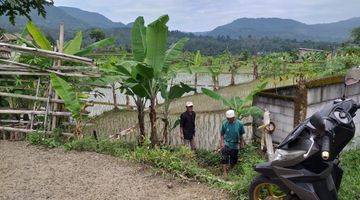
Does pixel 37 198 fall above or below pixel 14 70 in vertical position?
below

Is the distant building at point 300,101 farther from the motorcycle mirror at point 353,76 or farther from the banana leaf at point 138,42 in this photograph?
the motorcycle mirror at point 353,76

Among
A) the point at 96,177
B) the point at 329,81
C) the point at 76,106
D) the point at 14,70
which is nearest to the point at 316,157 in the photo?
the point at 96,177

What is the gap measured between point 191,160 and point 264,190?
2.66 meters

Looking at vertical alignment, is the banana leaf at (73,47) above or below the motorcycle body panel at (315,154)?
above

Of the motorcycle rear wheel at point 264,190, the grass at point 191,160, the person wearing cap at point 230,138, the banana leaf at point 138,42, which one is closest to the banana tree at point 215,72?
the banana leaf at point 138,42

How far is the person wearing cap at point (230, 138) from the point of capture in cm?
788

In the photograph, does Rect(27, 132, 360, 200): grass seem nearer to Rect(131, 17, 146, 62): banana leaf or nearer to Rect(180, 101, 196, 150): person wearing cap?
Rect(180, 101, 196, 150): person wearing cap

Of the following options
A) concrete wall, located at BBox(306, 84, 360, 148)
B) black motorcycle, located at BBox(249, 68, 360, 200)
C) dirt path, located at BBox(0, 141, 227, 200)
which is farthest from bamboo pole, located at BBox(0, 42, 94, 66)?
black motorcycle, located at BBox(249, 68, 360, 200)

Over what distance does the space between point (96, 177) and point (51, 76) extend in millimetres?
2359

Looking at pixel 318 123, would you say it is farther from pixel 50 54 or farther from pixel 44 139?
pixel 44 139

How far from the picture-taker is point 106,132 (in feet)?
35.9

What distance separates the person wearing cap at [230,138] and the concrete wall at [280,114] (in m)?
0.96

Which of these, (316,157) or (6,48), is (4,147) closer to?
(6,48)

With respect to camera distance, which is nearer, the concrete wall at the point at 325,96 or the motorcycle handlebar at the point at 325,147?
the motorcycle handlebar at the point at 325,147
